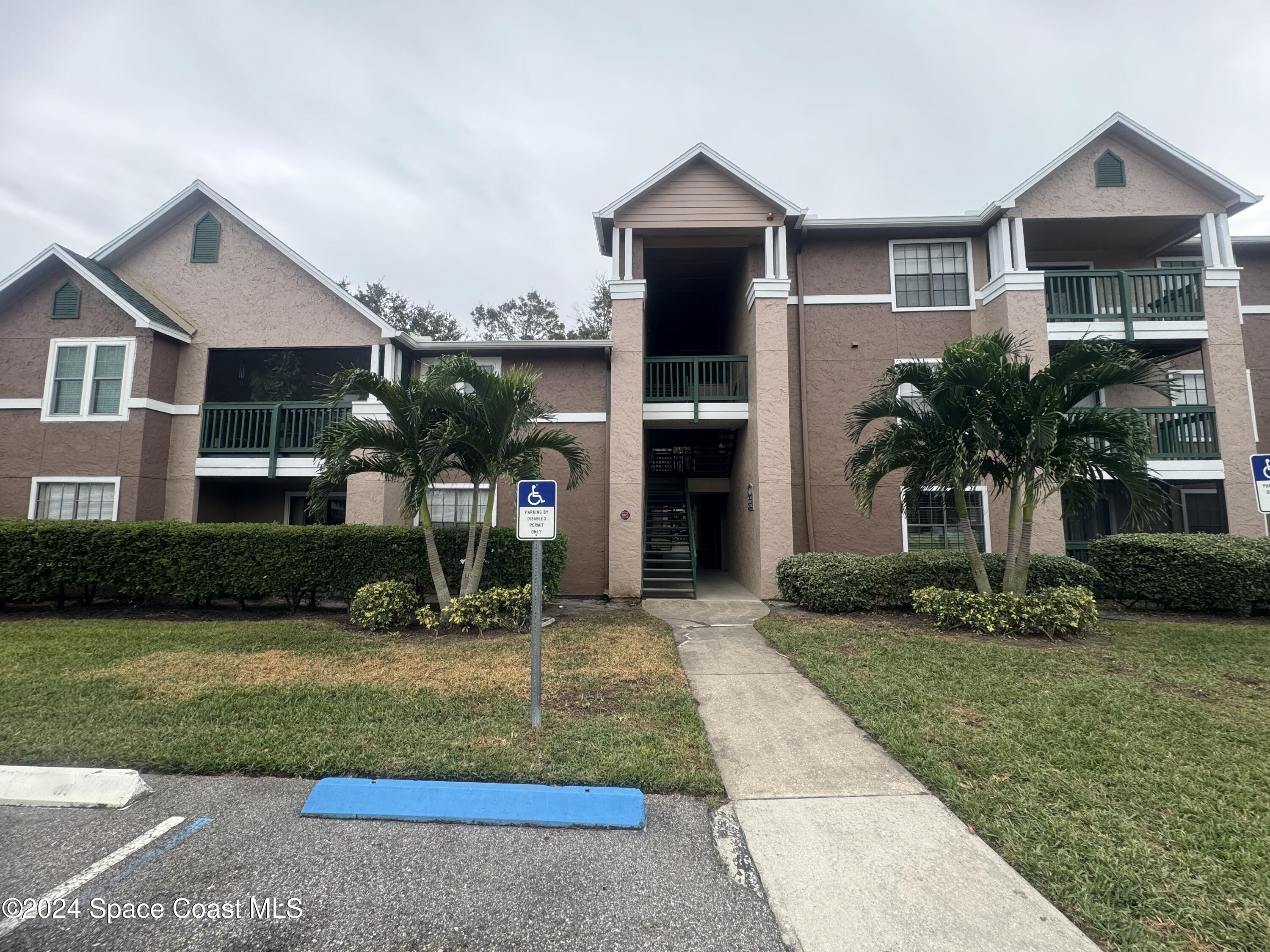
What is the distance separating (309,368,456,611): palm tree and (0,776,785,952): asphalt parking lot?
4.83 metres

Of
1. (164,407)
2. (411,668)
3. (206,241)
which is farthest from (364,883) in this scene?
(206,241)

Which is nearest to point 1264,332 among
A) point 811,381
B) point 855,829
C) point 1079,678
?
point 811,381

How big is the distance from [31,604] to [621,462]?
11.1 m

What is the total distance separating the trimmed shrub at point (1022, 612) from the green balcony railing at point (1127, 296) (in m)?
6.96

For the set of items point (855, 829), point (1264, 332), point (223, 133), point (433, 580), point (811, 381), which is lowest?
point (855, 829)

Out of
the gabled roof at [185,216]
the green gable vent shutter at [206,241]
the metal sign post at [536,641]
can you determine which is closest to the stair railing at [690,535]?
the metal sign post at [536,641]

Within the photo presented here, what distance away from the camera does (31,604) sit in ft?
32.9

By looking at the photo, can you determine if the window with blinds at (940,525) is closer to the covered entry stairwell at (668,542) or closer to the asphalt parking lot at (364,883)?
the covered entry stairwell at (668,542)

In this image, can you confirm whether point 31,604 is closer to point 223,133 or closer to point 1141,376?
point 223,133

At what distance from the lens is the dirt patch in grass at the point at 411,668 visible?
5617mm

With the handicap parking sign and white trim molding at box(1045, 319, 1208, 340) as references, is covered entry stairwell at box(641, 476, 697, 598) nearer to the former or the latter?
the handicap parking sign

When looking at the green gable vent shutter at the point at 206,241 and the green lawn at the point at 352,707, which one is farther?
the green gable vent shutter at the point at 206,241

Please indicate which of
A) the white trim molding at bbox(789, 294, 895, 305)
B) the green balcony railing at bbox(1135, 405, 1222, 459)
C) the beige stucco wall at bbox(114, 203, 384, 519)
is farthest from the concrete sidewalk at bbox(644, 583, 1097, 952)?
the green balcony railing at bbox(1135, 405, 1222, 459)

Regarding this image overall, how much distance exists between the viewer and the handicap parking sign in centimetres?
496
